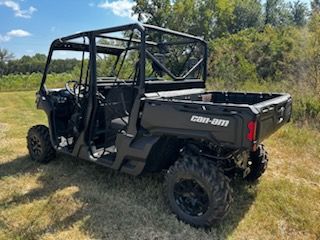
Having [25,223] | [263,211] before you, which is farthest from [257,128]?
[25,223]

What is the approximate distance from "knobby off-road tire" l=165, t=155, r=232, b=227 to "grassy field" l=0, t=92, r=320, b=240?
12 centimetres

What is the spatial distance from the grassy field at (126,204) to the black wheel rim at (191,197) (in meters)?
0.15

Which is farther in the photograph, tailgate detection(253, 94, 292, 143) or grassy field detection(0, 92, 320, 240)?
grassy field detection(0, 92, 320, 240)

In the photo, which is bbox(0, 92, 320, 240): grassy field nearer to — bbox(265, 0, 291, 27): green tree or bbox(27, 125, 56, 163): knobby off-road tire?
bbox(27, 125, 56, 163): knobby off-road tire

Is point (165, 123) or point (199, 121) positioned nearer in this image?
point (199, 121)

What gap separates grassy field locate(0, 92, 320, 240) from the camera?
304 centimetres

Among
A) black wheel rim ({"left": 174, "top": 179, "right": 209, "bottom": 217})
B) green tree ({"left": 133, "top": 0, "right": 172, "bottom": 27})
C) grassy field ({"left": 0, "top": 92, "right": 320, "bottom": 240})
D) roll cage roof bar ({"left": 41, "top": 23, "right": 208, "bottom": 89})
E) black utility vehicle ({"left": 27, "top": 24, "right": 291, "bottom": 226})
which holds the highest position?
green tree ({"left": 133, "top": 0, "right": 172, "bottom": 27})

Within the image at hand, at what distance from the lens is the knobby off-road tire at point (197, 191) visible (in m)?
2.92

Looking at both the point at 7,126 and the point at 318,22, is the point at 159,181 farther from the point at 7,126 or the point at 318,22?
the point at 318,22

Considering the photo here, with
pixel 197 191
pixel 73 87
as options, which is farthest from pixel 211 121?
pixel 73 87

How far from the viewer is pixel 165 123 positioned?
3.16 m

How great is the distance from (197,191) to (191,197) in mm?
105

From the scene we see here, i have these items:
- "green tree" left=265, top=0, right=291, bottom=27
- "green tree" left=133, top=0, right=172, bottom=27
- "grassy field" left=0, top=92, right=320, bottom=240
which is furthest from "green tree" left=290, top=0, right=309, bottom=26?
"grassy field" left=0, top=92, right=320, bottom=240

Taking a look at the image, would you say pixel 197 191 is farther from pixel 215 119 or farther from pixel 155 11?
pixel 155 11
